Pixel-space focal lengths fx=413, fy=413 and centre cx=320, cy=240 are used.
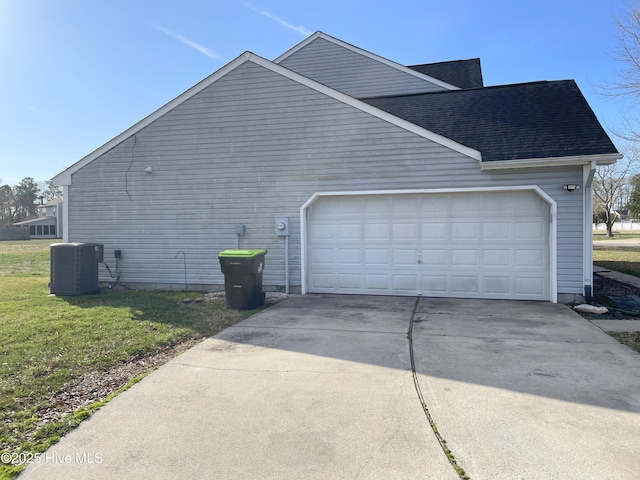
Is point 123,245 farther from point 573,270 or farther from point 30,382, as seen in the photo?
point 573,270

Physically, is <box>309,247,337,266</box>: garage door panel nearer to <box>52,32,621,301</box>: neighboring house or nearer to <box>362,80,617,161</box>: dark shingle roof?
<box>52,32,621,301</box>: neighboring house

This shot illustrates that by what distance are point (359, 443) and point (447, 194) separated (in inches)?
263

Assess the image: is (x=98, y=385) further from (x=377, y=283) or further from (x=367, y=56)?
(x=367, y=56)

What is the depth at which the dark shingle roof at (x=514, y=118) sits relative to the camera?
7.94 metres

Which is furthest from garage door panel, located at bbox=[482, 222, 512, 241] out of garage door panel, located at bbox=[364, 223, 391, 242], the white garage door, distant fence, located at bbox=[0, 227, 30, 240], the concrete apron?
distant fence, located at bbox=[0, 227, 30, 240]

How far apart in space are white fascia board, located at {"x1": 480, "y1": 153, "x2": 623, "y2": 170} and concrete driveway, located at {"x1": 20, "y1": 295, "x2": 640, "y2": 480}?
3292mm

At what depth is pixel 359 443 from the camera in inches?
116

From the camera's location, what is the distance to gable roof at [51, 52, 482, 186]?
8.56 meters

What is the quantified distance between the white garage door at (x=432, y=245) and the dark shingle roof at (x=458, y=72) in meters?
7.58

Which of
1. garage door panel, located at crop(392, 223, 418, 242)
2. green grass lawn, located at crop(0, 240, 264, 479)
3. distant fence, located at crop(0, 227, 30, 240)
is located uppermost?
distant fence, located at crop(0, 227, 30, 240)

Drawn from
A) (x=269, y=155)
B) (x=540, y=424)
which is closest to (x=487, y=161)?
(x=269, y=155)

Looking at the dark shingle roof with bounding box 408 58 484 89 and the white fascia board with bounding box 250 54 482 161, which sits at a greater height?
the dark shingle roof with bounding box 408 58 484 89

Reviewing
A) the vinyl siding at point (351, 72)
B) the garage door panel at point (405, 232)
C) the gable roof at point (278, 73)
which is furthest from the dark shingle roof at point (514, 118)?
the vinyl siding at point (351, 72)

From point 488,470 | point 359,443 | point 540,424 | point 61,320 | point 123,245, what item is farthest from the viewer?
point 123,245
